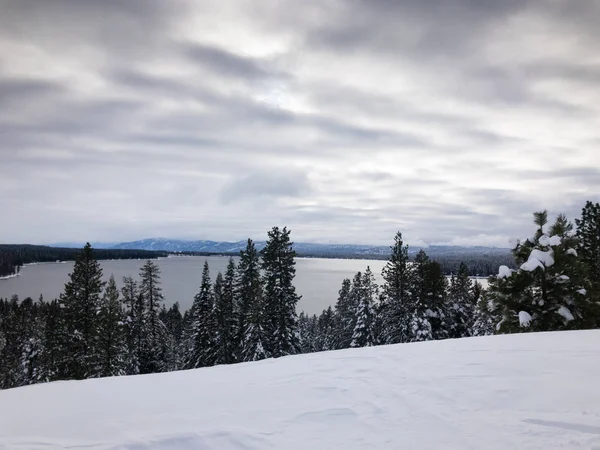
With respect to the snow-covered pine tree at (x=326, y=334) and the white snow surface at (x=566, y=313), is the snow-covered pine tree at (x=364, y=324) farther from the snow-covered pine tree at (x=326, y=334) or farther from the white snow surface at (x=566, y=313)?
the white snow surface at (x=566, y=313)

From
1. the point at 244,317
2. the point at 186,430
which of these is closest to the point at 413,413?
the point at 186,430

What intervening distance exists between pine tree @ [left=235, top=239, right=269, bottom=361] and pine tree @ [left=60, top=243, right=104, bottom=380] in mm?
9925

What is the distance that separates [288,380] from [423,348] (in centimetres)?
379

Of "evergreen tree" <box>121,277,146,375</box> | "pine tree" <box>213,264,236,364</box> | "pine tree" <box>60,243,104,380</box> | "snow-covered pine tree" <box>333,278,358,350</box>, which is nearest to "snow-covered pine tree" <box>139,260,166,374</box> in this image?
"evergreen tree" <box>121,277,146,375</box>

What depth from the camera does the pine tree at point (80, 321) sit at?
22438 millimetres

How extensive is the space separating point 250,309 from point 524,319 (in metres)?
18.2

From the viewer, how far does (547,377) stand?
202 inches

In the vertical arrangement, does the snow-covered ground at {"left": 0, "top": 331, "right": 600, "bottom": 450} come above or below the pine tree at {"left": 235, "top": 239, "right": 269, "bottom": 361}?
above

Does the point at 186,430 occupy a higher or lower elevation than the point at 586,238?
lower

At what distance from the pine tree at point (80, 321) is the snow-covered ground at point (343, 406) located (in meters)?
18.1

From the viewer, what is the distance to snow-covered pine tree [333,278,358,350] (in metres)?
36.3

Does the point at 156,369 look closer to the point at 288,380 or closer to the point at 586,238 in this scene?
the point at 288,380

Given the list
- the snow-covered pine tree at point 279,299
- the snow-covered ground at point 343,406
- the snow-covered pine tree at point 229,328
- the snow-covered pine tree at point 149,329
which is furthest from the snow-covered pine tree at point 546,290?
the snow-covered pine tree at point 149,329

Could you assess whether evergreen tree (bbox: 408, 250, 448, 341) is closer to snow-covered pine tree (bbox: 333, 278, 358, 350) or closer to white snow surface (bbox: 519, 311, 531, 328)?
snow-covered pine tree (bbox: 333, 278, 358, 350)
